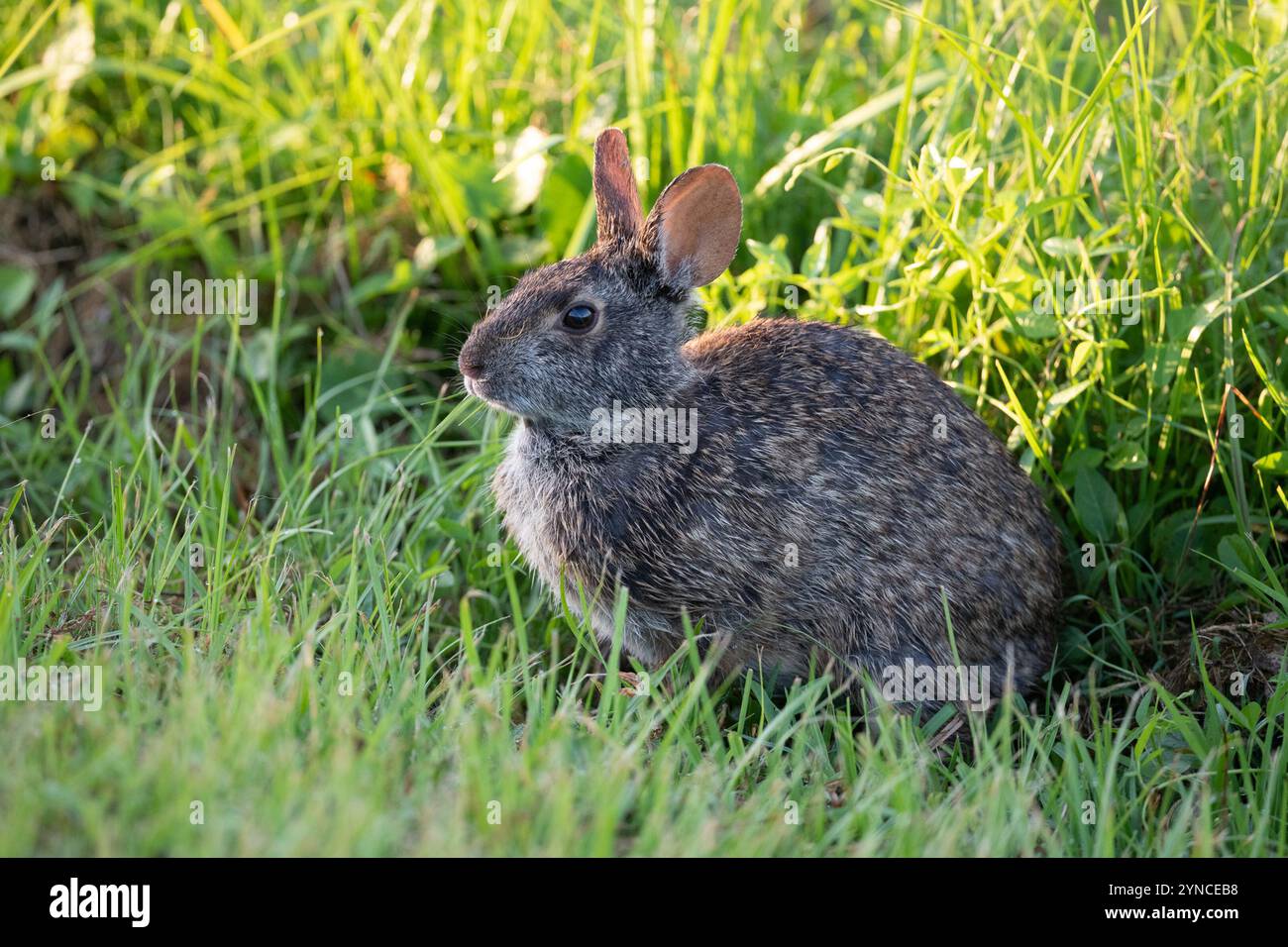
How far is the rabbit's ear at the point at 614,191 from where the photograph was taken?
463cm

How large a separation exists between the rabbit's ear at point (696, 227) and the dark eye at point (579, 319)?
1.04ft

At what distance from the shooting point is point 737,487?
4.39m

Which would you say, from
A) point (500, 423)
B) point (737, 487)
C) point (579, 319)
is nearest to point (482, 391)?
point (579, 319)

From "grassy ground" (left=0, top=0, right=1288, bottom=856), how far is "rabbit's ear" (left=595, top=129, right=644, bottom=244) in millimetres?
548

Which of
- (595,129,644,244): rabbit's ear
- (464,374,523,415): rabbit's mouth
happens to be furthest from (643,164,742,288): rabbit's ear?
(464,374,523,415): rabbit's mouth

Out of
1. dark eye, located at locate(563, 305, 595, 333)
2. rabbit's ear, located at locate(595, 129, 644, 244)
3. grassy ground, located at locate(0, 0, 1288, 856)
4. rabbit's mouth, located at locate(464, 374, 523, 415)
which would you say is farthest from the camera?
rabbit's ear, located at locate(595, 129, 644, 244)

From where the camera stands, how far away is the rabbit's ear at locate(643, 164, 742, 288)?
14.6ft

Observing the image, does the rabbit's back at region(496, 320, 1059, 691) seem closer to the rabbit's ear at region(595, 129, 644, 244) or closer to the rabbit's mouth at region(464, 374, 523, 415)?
the rabbit's mouth at region(464, 374, 523, 415)

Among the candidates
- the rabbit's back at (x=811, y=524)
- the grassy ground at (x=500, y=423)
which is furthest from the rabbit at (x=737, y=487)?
the grassy ground at (x=500, y=423)

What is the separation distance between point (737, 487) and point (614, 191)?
114cm

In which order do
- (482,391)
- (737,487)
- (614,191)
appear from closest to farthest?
(482,391) < (737,487) < (614,191)

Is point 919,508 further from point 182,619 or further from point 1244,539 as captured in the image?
point 182,619

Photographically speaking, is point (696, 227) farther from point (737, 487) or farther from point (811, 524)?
point (811, 524)
